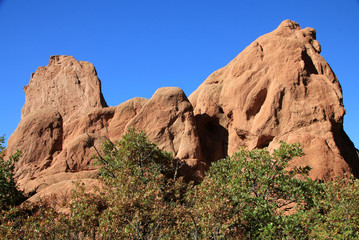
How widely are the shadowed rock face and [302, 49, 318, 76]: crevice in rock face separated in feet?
0.52

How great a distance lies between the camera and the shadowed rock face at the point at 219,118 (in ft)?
91.5

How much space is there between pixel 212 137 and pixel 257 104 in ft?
19.8

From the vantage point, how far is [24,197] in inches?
1048

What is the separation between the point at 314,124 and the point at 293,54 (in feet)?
21.1

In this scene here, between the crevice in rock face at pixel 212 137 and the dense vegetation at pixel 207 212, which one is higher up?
the crevice in rock face at pixel 212 137

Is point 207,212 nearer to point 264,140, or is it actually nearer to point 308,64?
point 264,140

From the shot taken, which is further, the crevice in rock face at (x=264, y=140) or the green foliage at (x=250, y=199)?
the crevice in rock face at (x=264, y=140)

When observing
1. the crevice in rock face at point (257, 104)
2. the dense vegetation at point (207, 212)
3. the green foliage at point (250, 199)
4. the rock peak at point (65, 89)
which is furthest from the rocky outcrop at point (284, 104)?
the rock peak at point (65, 89)

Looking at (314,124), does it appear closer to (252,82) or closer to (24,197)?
(252,82)

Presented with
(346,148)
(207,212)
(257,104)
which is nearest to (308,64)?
(257,104)

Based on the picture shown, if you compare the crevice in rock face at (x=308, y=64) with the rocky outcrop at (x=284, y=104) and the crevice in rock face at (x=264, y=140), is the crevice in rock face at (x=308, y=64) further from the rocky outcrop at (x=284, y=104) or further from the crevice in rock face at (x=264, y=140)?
the crevice in rock face at (x=264, y=140)

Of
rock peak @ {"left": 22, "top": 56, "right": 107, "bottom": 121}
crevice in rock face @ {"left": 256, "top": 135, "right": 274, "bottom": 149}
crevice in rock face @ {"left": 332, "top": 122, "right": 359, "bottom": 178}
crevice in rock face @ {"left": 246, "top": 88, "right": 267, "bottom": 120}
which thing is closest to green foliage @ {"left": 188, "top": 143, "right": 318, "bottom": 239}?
crevice in rock face @ {"left": 256, "top": 135, "right": 274, "bottom": 149}

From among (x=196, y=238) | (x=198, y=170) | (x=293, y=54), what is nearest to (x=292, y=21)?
(x=293, y=54)

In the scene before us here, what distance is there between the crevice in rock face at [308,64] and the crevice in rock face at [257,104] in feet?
12.4
